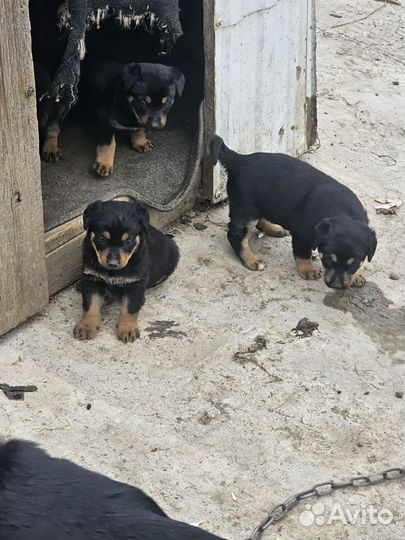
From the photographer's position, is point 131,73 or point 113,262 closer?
point 113,262

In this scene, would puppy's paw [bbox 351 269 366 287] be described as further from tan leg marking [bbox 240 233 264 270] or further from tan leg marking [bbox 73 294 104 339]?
tan leg marking [bbox 73 294 104 339]

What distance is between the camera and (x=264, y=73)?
21.6 ft

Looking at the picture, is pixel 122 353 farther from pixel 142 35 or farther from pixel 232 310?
pixel 142 35

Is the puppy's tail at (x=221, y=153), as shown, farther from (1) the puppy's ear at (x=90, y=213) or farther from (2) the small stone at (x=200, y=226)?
(1) the puppy's ear at (x=90, y=213)

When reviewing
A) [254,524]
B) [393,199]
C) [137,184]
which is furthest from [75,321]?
[393,199]

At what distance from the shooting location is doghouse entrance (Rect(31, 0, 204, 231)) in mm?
6012

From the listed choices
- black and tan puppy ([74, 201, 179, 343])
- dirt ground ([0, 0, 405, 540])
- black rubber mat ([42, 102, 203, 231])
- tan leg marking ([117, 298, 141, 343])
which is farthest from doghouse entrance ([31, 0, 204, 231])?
tan leg marking ([117, 298, 141, 343])

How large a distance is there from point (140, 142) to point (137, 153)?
0.27 feet

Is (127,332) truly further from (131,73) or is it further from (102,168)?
(131,73)

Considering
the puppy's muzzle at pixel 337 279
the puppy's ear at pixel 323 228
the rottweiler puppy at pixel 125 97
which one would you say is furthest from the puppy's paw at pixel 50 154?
the puppy's muzzle at pixel 337 279

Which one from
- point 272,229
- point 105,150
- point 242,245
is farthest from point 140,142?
point 242,245

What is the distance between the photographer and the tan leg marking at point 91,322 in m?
5.20

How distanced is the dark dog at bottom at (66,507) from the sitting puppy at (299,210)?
2.85 m

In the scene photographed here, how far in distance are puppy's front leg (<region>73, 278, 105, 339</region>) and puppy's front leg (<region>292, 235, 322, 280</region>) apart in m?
1.30
